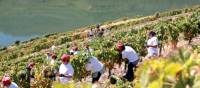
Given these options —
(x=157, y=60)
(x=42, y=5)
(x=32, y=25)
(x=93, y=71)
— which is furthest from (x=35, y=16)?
(x=157, y=60)

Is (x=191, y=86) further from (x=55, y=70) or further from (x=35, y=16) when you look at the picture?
(x=35, y=16)

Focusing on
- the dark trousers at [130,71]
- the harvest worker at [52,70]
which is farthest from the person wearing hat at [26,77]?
the dark trousers at [130,71]

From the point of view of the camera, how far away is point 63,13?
127250mm

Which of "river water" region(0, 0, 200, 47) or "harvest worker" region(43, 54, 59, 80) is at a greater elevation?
"river water" region(0, 0, 200, 47)

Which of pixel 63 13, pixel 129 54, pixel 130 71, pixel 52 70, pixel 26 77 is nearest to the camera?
pixel 129 54

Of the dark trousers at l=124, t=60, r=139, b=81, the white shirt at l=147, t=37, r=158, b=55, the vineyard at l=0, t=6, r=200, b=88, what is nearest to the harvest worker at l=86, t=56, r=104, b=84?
the vineyard at l=0, t=6, r=200, b=88

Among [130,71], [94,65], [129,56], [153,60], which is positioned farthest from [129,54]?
[153,60]

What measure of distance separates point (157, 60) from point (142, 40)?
27.1 metres

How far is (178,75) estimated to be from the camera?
313 centimetres

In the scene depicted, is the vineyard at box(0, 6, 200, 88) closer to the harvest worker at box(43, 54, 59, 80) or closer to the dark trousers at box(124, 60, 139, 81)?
the harvest worker at box(43, 54, 59, 80)

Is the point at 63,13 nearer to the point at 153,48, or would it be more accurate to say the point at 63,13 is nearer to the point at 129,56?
the point at 153,48

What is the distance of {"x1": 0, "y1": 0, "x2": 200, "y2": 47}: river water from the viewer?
382ft

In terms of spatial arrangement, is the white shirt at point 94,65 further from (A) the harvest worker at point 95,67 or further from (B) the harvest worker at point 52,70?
(B) the harvest worker at point 52,70

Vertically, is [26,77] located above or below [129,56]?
above
